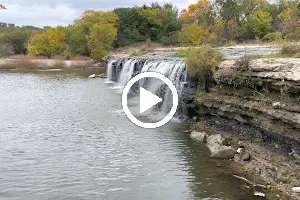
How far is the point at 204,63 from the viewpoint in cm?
2009

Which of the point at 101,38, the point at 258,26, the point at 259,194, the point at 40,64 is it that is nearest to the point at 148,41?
the point at 101,38

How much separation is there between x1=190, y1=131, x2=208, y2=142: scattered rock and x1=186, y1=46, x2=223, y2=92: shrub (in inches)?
152

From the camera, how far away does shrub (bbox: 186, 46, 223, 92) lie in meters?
19.9

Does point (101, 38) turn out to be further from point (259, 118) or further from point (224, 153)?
point (224, 153)

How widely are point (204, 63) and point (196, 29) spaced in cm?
4286

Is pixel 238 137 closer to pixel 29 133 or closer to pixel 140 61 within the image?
pixel 29 133

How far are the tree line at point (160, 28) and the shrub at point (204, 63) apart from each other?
26250mm

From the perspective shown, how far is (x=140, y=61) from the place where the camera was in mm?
36031

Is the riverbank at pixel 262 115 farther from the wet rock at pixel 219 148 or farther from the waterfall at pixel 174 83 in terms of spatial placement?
the waterfall at pixel 174 83

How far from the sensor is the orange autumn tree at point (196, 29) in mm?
59781

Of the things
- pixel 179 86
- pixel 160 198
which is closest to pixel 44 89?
pixel 179 86

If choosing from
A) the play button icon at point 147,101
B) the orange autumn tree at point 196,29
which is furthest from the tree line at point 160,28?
the play button icon at point 147,101

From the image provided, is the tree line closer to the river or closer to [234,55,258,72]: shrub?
[234,55,258,72]: shrub

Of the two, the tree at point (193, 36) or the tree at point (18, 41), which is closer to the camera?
the tree at point (193, 36)
